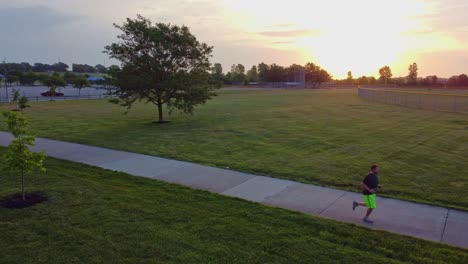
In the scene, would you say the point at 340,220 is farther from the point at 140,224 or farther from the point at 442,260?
the point at 140,224

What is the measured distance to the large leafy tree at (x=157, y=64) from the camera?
845 inches

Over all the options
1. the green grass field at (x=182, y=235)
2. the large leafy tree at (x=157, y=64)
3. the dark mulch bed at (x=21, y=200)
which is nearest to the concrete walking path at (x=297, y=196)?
the green grass field at (x=182, y=235)

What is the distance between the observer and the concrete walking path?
6844 mm

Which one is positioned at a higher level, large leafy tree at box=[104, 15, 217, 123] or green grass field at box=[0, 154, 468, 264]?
large leafy tree at box=[104, 15, 217, 123]

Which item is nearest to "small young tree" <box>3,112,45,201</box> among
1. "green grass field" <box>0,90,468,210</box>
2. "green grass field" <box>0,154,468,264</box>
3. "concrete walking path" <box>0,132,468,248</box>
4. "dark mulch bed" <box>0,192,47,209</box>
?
"dark mulch bed" <box>0,192,47,209</box>

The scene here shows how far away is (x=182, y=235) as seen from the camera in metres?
6.29

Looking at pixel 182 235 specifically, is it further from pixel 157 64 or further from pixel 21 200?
pixel 157 64

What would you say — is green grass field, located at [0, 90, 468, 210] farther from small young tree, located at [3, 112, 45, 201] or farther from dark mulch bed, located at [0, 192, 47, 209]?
small young tree, located at [3, 112, 45, 201]

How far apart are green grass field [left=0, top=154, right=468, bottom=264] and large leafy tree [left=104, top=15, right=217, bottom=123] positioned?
13696 millimetres

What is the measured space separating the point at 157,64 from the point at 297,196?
15633mm

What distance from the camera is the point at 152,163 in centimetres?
1154

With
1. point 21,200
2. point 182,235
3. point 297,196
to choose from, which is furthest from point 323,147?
point 21,200

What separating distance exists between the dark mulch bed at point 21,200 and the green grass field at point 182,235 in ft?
0.76

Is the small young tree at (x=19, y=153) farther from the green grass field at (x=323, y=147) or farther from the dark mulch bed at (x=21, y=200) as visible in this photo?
the green grass field at (x=323, y=147)
